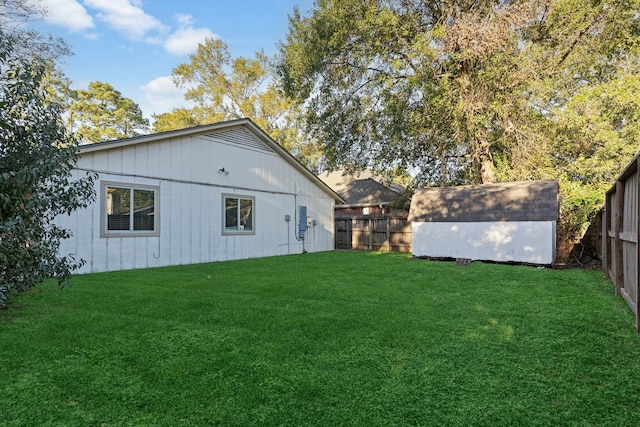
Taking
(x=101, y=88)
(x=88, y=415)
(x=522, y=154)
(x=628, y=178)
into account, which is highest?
(x=101, y=88)

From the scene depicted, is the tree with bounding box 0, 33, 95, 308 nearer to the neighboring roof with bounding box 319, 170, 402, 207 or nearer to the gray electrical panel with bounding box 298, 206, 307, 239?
the gray electrical panel with bounding box 298, 206, 307, 239

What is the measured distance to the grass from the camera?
2.24 metres

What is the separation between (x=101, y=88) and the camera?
26734mm

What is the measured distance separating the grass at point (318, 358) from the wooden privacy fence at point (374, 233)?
9398mm

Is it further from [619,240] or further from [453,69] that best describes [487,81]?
[619,240]

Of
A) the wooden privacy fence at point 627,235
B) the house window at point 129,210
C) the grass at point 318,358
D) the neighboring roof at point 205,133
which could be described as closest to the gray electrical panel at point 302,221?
the neighboring roof at point 205,133

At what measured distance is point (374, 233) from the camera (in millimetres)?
16000

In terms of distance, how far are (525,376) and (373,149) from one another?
1306cm

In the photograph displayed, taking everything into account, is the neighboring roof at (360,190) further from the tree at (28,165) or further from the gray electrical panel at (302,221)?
the tree at (28,165)

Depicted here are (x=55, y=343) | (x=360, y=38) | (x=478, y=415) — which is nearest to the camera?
(x=478, y=415)

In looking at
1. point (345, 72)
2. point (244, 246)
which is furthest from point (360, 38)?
point (244, 246)

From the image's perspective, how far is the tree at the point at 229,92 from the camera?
84.0ft

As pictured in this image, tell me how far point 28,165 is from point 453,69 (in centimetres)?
1228

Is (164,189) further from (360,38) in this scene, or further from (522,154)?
(522,154)
